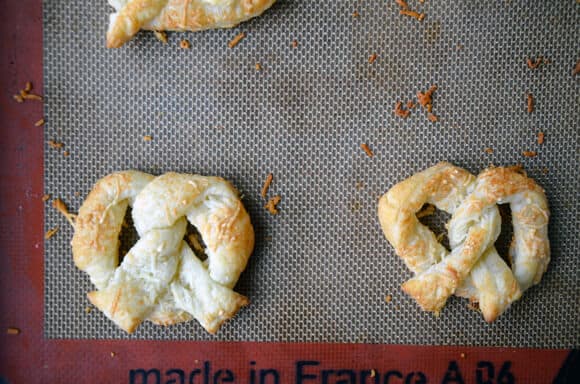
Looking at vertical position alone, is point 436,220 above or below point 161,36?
below

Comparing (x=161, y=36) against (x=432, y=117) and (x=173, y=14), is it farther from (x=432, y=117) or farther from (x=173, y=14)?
(x=432, y=117)

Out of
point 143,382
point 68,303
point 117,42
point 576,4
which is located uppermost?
point 576,4

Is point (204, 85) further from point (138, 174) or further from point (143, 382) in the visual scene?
point (143, 382)

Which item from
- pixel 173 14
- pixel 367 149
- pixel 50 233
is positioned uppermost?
pixel 173 14

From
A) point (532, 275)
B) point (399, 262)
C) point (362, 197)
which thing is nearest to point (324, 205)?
point (362, 197)

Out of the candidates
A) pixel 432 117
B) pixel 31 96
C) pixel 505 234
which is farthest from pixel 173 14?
pixel 505 234

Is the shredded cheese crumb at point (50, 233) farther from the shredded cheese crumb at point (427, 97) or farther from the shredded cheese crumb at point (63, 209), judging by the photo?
the shredded cheese crumb at point (427, 97)
